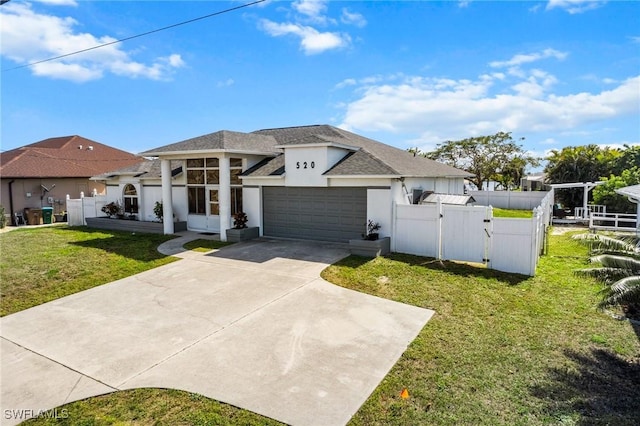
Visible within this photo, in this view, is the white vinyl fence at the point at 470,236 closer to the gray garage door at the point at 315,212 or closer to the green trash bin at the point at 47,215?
the gray garage door at the point at 315,212

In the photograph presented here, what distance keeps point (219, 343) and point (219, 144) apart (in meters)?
9.88

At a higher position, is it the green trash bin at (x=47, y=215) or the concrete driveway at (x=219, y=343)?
the green trash bin at (x=47, y=215)

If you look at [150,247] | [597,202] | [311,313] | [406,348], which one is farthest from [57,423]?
[597,202]

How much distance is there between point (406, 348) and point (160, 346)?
13.6 ft

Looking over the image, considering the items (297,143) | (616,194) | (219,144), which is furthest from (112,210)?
(616,194)

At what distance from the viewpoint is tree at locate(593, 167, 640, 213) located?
67.3 feet

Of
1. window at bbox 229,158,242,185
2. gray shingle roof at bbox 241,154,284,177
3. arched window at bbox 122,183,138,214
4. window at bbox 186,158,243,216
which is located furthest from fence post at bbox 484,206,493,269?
arched window at bbox 122,183,138,214

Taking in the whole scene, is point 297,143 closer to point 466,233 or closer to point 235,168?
point 235,168

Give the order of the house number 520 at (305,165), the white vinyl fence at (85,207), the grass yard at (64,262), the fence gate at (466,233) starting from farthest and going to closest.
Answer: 1. the white vinyl fence at (85,207)
2. the house number 520 at (305,165)
3. the fence gate at (466,233)
4. the grass yard at (64,262)

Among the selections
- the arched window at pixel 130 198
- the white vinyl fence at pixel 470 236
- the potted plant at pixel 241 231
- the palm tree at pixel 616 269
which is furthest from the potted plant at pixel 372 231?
the arched window at pixel 130 198

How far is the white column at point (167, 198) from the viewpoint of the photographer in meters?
16.0

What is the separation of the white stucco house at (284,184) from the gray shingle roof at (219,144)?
45 mm

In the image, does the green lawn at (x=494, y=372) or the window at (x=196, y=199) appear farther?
the window at (x=196, y=199)

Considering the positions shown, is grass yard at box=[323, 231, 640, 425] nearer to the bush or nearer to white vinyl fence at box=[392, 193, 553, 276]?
white vinyl fence at box=[392, 193, 553, 276]
